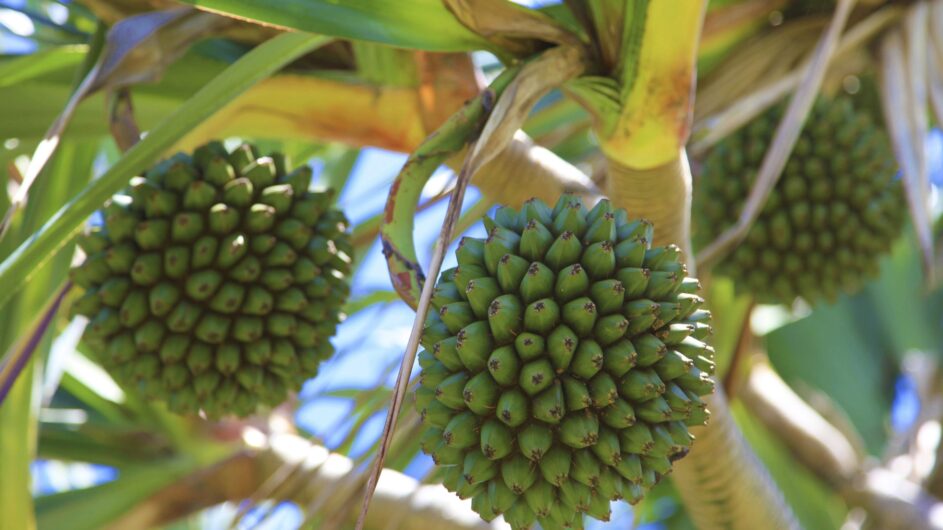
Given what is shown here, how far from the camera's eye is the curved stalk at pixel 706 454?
1.09 metres

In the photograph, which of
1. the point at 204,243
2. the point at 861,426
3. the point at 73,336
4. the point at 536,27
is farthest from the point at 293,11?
the point at 861,426

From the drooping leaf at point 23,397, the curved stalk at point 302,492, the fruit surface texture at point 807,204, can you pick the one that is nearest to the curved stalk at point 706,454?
the curved stalk at point 302,492

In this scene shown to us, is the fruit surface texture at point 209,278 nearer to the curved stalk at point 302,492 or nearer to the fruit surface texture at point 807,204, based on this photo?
the curved stalk at point 302,492

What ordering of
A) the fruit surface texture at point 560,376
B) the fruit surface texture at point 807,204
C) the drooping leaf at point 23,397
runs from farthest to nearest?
the fruit surface texture at point 807,204, the drooping leaf at point 23,397, the fruit surface texture at point 560,376

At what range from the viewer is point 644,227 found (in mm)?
971

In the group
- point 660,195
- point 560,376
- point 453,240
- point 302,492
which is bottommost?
point 560,376

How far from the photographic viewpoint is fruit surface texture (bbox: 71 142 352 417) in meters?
1.24

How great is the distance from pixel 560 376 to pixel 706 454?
1.31 ft

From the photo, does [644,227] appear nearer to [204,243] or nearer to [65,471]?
[204,243]

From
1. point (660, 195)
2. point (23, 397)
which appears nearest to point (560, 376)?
point (660, 195)

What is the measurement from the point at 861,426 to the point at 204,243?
7.89ft

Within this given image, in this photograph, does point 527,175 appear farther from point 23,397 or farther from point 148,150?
point 23,397

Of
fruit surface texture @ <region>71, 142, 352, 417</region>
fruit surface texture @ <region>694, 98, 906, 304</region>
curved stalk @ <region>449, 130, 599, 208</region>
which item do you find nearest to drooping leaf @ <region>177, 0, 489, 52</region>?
curved stalk @ <region>449, 130, 599, 208</region>

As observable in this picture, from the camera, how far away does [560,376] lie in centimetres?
92
